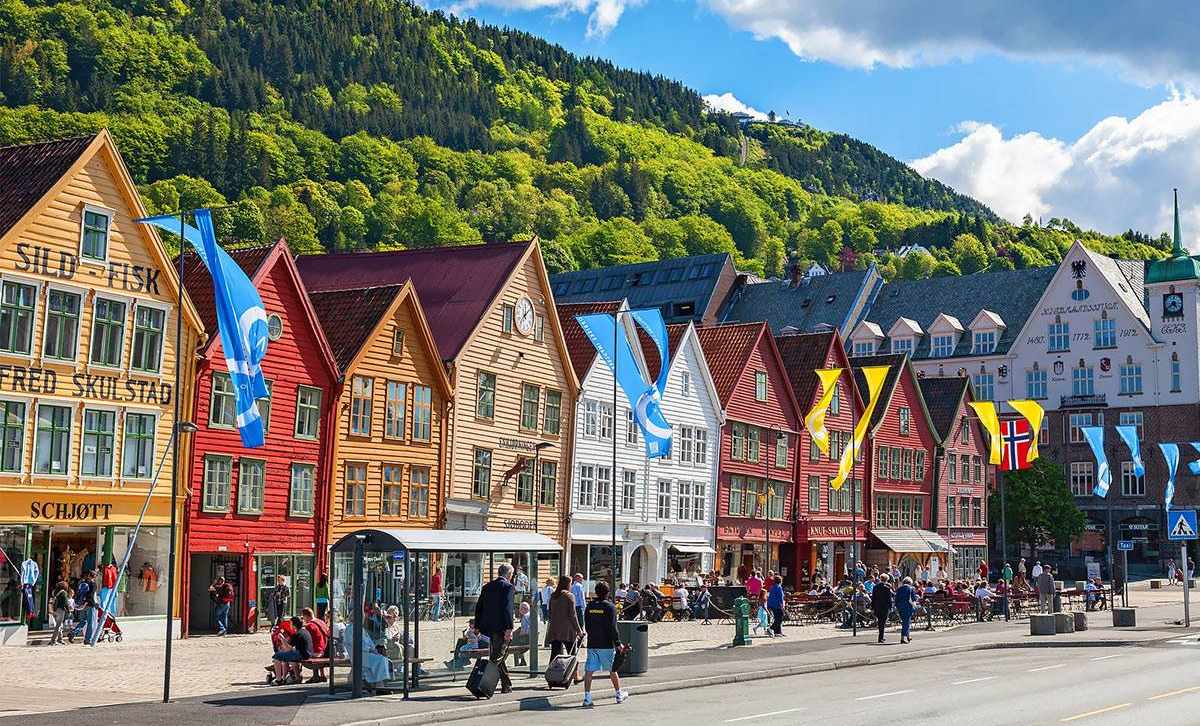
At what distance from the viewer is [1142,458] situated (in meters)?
98.7

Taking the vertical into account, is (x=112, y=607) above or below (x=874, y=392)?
below

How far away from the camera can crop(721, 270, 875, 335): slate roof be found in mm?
114375

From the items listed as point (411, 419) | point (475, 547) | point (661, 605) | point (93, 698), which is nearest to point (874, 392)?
point (661, 605)

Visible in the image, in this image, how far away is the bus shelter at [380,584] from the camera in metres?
25.0

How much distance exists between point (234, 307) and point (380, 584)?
21.8 ft

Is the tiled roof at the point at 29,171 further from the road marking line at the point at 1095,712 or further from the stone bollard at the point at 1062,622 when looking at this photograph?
the stone bollard at the point at 1062,622

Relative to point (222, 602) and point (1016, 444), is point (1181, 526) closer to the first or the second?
point (222, 602)

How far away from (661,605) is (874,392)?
455 inches

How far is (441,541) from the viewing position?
86.5 feet

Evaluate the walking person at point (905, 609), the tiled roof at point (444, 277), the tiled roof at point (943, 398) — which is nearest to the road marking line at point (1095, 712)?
the walking person at point (905, 609)

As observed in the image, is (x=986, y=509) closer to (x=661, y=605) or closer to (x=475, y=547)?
(x=661, y=605)

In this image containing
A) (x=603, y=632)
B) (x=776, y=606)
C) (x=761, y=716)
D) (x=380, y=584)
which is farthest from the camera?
(x=776, y=606)

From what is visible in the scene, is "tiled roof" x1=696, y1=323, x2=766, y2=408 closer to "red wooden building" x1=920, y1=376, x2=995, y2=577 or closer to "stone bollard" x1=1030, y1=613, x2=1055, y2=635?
"red wooden building" x1=920, y1=376, x2=995, y2=577

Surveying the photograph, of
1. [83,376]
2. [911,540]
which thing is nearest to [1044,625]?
[83,376]
